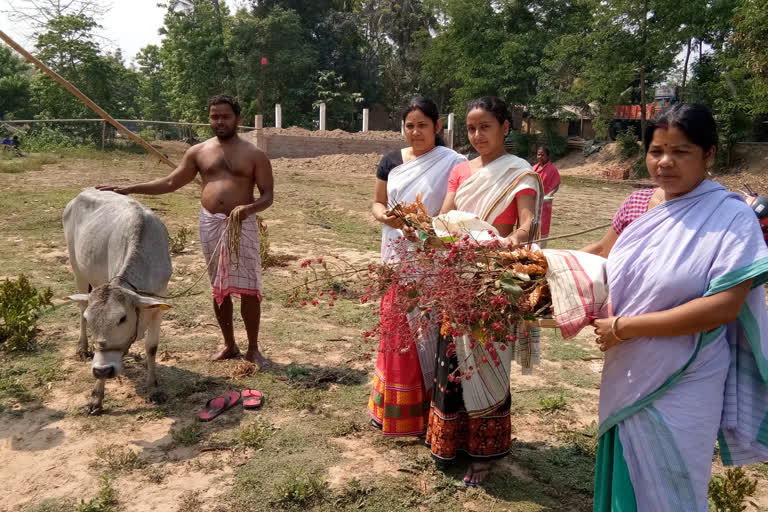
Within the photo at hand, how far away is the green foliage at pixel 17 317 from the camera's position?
478 centimetres

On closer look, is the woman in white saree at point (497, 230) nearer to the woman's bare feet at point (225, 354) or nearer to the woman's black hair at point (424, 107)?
the woman's black hair at point (424, 107)

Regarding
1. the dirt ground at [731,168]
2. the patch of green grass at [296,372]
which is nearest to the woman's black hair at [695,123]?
the patch of green grass at [296,372]

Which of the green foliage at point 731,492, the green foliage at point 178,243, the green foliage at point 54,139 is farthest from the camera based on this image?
the green foliage at point 54,139

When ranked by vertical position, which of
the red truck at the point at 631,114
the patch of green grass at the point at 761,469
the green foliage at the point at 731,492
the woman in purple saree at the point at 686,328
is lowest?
the patch of green grass at the point at 761,469

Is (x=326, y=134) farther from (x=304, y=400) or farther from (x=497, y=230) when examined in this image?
(x=497, y=230)

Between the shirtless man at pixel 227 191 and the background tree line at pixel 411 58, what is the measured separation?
20232mm

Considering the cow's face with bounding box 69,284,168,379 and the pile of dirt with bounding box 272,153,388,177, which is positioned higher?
the pile of dirt with bounding box 272,153,388,177

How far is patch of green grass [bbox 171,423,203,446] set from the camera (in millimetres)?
3553

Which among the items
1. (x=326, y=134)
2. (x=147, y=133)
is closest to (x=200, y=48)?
(x=147, y=133)

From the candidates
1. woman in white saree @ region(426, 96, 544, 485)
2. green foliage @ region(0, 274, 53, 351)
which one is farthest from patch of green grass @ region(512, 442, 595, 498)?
green foliage @ region(0, 274, 53, 351)

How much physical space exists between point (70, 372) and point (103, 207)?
4.49 feet

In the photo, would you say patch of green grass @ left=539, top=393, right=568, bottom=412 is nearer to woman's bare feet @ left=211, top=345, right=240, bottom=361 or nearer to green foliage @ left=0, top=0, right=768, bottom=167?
woman's bare feet @ left=211, top=345, right=240, bottom=361

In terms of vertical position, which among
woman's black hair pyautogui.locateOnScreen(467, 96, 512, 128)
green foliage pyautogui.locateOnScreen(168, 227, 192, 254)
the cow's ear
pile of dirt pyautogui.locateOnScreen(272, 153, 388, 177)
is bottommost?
green foliage pyautogui.locateOnScreen(168, 227, 192, 254)

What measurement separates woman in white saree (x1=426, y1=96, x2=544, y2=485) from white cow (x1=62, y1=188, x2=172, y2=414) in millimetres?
2042
